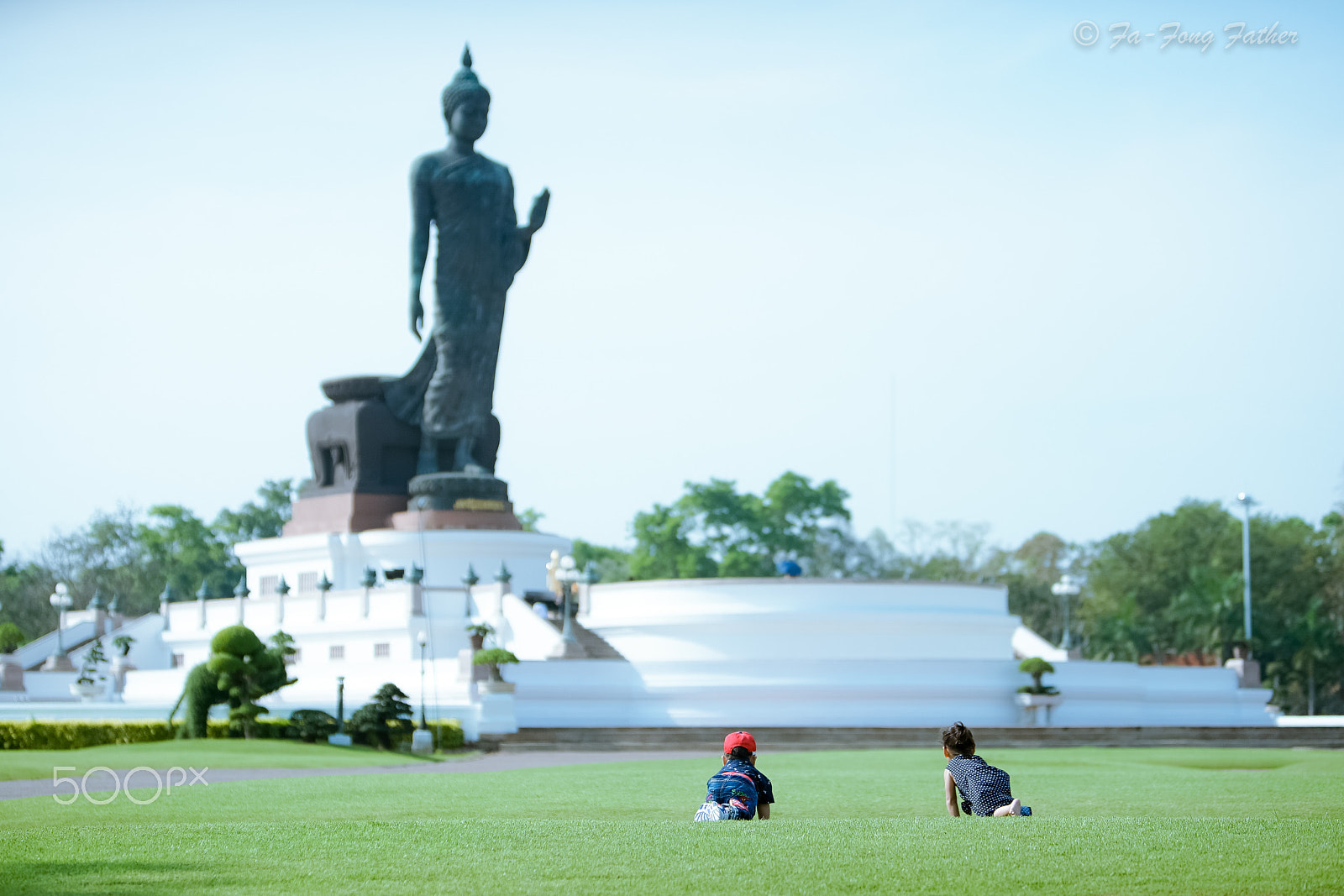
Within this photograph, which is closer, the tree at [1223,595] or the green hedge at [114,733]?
the green hedge at [114,733]

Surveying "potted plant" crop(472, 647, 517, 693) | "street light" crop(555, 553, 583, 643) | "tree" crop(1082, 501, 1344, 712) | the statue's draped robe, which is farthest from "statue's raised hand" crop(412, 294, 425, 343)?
"tree" crop(1082, 501, 1344, 712)

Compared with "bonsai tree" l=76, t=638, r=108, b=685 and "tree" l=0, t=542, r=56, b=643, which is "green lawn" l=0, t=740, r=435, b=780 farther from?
"tree" l=0, t=542, r=56, b=643

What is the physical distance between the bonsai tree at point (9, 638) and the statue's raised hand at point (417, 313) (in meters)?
13.9

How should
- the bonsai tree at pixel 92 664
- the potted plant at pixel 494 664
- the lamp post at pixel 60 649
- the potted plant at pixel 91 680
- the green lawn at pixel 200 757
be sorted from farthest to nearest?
the lamp post at pixel 60 649 < the bonsai tree at pixel 92 664 < the potted plant at pixel 91 680 < the potted plant at pixel 494 664 < the green lawn at pixel 200 757

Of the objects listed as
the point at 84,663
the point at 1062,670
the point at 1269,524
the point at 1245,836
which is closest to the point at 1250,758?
the point at 1062,670

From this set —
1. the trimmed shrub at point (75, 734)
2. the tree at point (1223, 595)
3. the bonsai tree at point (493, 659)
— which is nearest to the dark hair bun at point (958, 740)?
the bonsai tree at point (493, 659)

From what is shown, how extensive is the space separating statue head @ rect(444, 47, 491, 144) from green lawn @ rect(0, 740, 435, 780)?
23.3m

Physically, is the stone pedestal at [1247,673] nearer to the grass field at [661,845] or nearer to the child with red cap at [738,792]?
the grass field at [661,845]

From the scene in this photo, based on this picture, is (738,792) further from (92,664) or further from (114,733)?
(92,664)

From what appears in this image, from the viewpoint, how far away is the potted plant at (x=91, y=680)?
42125mm

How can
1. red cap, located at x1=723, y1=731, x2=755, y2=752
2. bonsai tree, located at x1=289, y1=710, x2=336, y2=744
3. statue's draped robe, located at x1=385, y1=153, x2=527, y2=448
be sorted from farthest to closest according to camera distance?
statue's draped robe, located at x1=385, y1=153, x2=527, y2=448 < bonsai tree, located at x1=289, y1=710, x2=336, y2=744 < red cap, located at x1=723, y1=731, x2=755, y2=752

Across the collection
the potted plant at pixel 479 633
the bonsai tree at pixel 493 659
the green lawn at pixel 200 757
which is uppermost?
the potted plant at pixel 479 633

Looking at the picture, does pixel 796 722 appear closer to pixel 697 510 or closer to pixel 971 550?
pixel 697 510

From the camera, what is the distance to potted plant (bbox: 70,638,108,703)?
4212 cm
